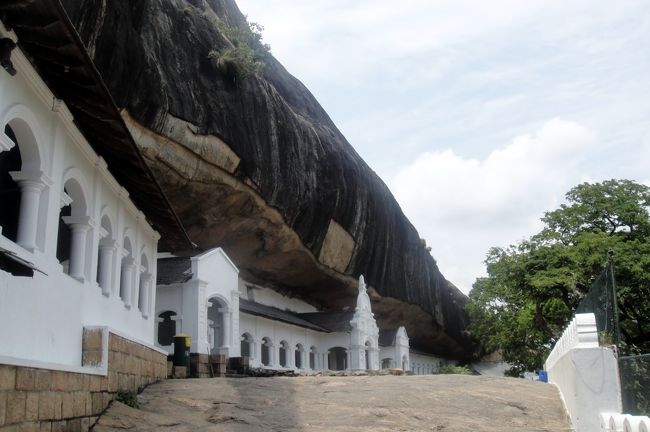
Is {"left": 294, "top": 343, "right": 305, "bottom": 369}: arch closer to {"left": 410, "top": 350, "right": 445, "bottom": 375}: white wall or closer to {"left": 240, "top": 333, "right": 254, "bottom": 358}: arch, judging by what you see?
{"left": 240, "top": 333, "right": 254, "bottom": 358}: arch

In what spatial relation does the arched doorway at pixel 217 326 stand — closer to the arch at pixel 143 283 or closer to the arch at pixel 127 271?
the arch at pixel 143 283

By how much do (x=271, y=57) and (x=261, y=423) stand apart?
793 inches

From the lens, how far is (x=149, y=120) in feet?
56.7

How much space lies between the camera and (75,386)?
789 cm

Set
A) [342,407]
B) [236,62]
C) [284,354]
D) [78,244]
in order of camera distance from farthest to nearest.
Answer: [284,354]
[236,62]
[342,407]
[78,244]

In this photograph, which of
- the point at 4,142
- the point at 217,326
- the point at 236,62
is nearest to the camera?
the point at 4,142

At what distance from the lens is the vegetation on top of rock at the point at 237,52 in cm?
2020

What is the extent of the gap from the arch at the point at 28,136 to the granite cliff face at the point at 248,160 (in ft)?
20.0

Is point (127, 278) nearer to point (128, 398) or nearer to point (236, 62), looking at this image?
point (128, 398)

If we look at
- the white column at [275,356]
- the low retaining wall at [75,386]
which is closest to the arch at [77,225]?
the low retaining wall at [75,386]

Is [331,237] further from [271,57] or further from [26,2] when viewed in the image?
[26,2]

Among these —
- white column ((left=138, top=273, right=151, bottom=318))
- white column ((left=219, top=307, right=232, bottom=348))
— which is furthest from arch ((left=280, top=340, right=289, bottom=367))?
white column ((left=138, top=273, right=151, bottom=318))

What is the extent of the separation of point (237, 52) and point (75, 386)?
14.4 m

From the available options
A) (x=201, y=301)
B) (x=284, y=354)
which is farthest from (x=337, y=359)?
(x=201, y=301)
